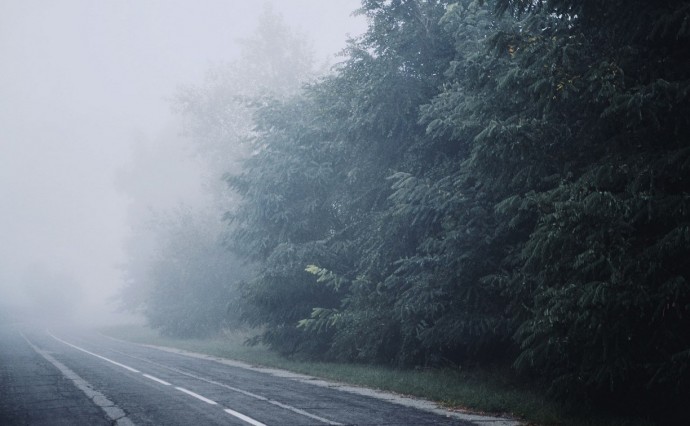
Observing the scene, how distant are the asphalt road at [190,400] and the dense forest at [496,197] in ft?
8.45

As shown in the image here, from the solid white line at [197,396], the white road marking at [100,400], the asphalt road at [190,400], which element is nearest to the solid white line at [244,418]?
the asphalt road at [190,400]

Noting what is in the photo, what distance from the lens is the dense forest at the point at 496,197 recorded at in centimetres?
732

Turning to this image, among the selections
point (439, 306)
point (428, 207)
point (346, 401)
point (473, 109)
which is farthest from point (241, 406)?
point (473, 109)

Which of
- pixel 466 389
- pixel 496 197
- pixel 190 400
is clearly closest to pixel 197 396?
pixel 190 400

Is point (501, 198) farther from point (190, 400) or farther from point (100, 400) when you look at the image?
point (100, 400)

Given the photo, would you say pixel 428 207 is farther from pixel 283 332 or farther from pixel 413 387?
pixel 283 332

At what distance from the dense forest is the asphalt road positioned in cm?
257

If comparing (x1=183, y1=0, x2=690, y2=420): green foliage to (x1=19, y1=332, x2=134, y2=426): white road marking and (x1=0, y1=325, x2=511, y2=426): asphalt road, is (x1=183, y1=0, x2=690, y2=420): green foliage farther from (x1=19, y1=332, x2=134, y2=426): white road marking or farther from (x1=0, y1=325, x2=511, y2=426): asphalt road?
(x1=19, y1=332, x2=134, y2=426): white road marking

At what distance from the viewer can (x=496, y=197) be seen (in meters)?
11.4

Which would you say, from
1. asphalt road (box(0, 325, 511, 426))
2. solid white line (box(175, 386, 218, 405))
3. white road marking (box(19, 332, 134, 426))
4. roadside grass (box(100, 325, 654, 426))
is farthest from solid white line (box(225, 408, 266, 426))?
roadside grass (box(100, 325, 654, 426))

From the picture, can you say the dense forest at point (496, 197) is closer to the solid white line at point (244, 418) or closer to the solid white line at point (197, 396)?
the solid white line at point (244, 418)

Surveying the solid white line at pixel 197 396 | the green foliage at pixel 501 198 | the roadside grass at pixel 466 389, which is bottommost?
the solid white line at pixel 197 396

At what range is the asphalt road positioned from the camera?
893 cm

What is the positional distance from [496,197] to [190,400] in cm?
851
